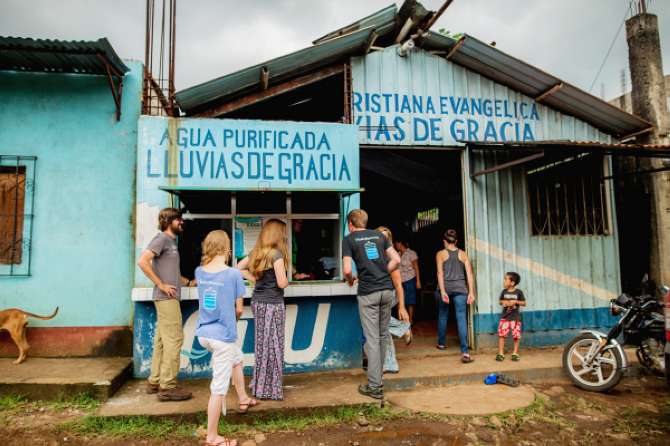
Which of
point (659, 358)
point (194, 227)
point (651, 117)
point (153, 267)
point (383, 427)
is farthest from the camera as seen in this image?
point (651, 117)

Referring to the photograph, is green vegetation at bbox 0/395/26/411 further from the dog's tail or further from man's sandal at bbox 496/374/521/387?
→ man's sandal at bbox 496/374/521/387

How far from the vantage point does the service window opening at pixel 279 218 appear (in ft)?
17.9

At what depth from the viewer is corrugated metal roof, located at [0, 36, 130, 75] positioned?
16.0 ft

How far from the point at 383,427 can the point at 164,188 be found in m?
3.41

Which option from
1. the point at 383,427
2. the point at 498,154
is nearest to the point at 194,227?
the point at 383,427

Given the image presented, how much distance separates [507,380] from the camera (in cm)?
519

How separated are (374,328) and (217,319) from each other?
5.58 feet

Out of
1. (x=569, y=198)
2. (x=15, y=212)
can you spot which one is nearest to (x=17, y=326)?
(x=15, y=212)

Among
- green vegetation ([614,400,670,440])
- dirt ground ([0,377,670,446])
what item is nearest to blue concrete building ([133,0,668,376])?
dirt ground ([0,377,670,446])

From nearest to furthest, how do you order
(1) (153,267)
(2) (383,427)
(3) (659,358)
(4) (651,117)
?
1. (2) (383,427)
2. (1) (153,267)
3. (3) (659,358)
4. (4) (651,117)

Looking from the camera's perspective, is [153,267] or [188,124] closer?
[153,267]

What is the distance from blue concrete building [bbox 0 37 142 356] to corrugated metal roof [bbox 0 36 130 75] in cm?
3

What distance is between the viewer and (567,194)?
7.01 meters

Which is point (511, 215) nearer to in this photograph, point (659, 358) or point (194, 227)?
point (659, 358)
